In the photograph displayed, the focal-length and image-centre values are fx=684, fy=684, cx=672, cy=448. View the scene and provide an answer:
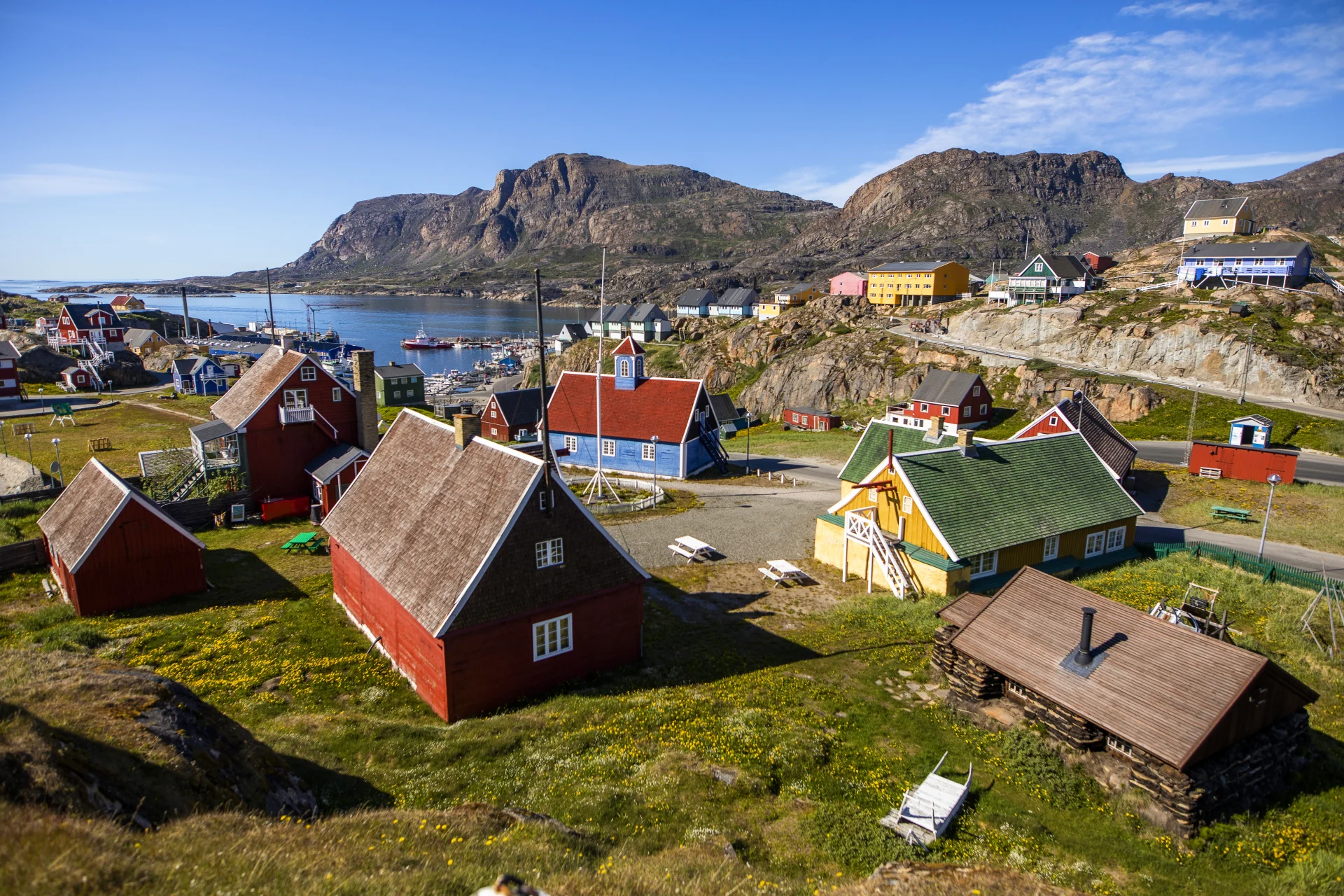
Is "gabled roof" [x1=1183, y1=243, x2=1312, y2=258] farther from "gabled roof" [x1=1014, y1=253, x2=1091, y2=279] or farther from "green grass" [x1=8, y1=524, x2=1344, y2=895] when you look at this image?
"green grass" [x1=8, y1=524, x2=1344, y2=895]

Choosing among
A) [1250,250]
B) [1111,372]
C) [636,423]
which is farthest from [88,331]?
[1250,250]

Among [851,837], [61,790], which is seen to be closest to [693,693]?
[851,837]

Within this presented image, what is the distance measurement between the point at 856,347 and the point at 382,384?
187 feet

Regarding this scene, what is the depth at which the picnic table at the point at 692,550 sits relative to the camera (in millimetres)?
31547

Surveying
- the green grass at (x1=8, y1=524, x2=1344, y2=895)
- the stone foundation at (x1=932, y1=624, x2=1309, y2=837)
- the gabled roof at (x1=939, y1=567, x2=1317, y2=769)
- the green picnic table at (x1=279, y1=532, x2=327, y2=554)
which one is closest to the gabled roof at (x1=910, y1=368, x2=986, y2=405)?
the green grass at (x1=8, y1=524, x2=1344, y2=895)

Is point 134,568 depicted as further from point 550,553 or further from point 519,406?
point 519,406

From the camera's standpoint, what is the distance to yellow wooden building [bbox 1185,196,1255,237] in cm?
9325

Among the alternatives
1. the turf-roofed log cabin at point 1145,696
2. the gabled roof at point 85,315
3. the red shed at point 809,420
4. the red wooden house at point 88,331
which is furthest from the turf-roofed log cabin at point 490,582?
the gabled roof at point 85,315

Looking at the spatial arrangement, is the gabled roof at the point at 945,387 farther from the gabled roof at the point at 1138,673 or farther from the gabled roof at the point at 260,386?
the gabled roof at the point at 260,386

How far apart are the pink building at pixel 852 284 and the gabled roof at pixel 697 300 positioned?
3142 cm

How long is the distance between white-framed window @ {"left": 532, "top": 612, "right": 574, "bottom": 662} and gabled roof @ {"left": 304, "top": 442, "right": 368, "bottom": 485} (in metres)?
22.3

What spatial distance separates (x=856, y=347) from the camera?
8325cm

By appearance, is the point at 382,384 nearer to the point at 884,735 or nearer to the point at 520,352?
the point at 520,352

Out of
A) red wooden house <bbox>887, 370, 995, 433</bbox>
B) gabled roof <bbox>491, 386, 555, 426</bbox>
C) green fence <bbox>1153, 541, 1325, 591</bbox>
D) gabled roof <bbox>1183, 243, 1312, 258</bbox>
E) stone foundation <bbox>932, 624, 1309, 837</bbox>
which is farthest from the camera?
gabled roof <bbox>1183, 243, 1312, 258</bbox>
